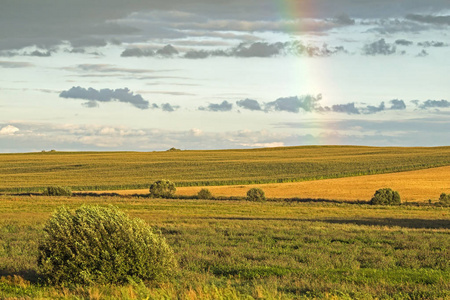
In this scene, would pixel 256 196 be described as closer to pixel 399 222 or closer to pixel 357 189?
pixel 357 189

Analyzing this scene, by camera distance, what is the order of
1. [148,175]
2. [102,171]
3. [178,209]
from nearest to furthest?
[178,209]
[148,175]
[102,171]

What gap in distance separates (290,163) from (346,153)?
95.0ft

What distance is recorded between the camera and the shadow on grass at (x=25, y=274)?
43.8 ft

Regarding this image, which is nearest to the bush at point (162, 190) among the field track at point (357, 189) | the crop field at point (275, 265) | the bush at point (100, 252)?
the field track at point (357, 189)

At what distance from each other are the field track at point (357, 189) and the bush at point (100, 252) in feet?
150

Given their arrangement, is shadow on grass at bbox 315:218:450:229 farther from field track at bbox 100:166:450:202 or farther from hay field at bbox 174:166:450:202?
hay field at bbox 174:166:450:202

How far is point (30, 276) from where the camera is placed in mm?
13758

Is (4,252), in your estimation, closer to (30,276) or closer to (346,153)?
(30,276)

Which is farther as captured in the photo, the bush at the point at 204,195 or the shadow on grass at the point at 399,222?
the bush at the point at 204,195

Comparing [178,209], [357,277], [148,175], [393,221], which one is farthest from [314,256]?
[148,175]

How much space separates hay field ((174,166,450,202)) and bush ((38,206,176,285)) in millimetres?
Answer: 46055

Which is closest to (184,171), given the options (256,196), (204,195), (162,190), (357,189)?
(162,190)

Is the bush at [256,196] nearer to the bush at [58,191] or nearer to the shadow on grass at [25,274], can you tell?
the bush at [58,191]

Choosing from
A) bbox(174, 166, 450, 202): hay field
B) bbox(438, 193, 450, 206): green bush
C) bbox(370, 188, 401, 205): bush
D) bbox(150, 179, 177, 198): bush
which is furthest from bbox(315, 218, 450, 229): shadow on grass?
bbox(150, 179, 177, 198): bush
